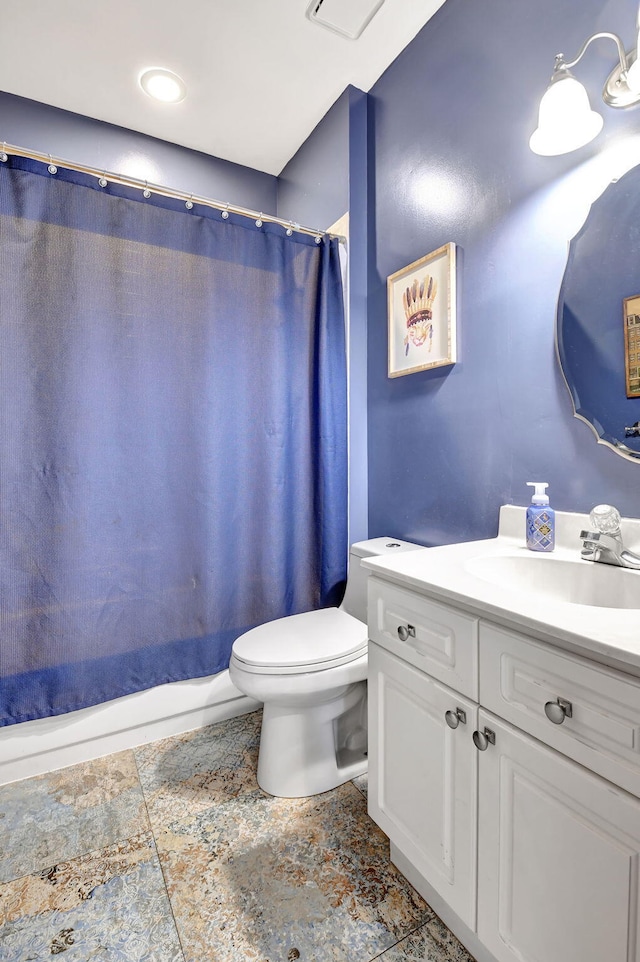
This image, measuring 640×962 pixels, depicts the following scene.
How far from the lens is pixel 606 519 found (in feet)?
3.30

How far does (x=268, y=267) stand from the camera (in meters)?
1.84

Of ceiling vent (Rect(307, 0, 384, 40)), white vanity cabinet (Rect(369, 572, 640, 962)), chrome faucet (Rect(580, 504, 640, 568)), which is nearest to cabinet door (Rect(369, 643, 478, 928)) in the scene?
white vanity cabinet (Rect(369, 572, 640, 962))

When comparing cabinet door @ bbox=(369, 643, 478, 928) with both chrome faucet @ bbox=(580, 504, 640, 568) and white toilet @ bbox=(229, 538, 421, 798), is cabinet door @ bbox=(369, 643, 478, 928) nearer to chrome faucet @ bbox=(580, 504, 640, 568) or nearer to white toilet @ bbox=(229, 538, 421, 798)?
white toilet @ bbox=(229, 538, 421, 798)

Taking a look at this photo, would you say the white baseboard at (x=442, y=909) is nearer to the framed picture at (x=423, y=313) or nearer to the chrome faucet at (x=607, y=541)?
the chrome faucet at (x=607, y=541)

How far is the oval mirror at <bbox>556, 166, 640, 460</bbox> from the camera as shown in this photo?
1026 mm

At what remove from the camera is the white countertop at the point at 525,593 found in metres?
0.63

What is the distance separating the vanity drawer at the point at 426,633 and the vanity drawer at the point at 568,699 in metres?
0.03

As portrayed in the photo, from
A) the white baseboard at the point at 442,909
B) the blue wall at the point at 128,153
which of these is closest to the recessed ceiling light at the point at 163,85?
the blue wall at the point at 128,153

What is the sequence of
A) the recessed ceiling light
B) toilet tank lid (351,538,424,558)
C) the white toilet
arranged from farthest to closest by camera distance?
the recessed ceiling light < toilet tank lid (351,538,424,558) < the white toilet

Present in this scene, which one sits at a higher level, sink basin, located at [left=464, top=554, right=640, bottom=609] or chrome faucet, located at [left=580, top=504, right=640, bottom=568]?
chrome faucet, located at [left=580, top=504, right=640, bottom=568]

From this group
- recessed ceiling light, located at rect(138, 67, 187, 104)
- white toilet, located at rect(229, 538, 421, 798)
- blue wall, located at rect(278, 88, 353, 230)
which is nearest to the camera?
white toilet, located at rect(229, 538, 421, 798)

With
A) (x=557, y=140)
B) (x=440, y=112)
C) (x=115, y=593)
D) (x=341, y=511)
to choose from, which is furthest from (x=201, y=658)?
(x=440, y=112)

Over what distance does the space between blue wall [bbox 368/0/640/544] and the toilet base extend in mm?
672

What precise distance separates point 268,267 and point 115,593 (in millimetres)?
Answer: 1358
